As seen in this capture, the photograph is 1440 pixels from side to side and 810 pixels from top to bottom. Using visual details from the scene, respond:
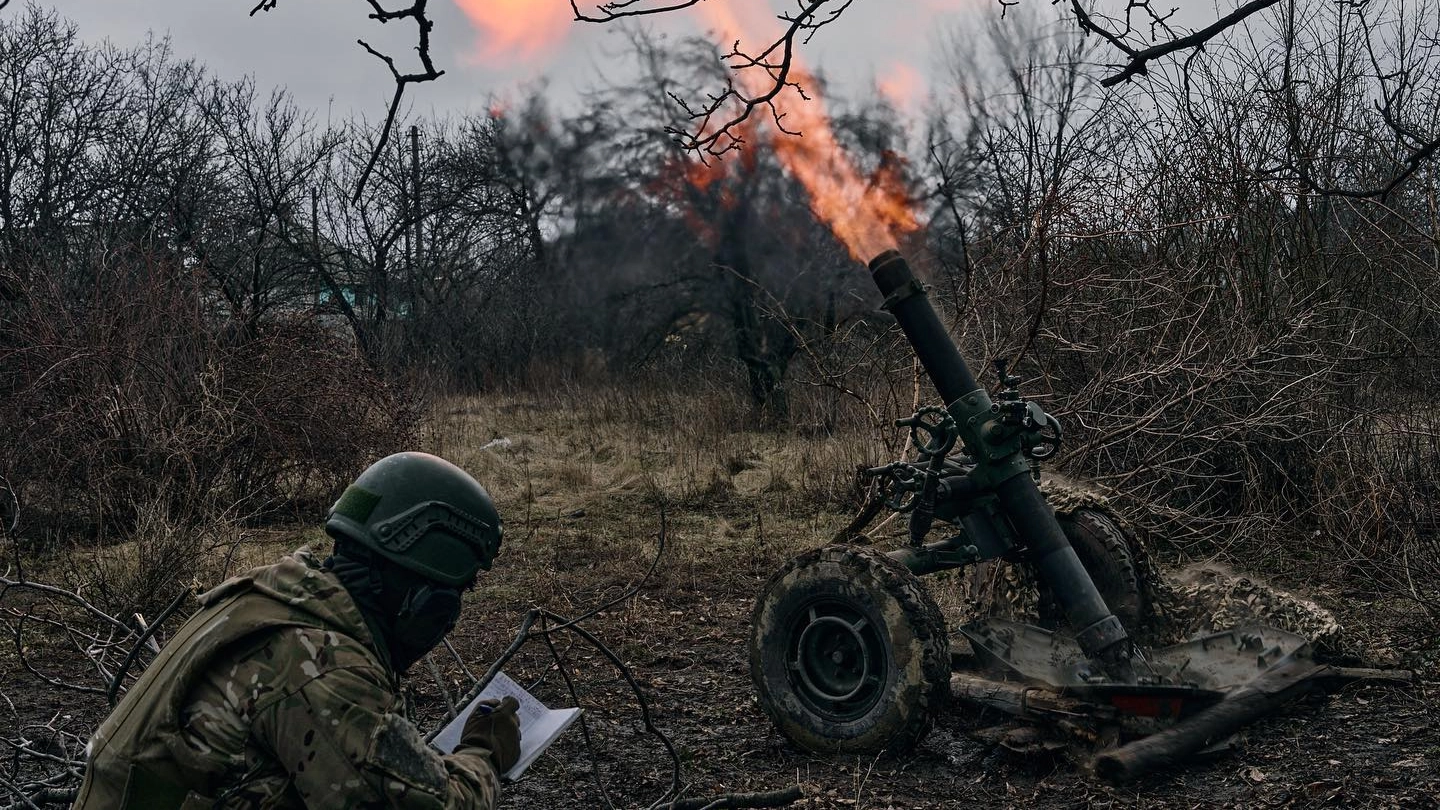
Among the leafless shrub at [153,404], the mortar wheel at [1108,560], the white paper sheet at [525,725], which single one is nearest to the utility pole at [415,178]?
the leafless shrub at [153,404]

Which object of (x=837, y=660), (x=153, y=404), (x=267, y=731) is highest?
(x=153, y=404)

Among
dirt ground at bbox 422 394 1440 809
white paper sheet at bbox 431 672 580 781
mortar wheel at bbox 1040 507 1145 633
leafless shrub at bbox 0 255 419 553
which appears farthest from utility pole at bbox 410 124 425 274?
white paper sheet at bbox 431 672 580 781

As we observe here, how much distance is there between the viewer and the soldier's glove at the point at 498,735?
3.05m

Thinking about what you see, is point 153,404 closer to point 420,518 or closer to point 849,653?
point 849,653

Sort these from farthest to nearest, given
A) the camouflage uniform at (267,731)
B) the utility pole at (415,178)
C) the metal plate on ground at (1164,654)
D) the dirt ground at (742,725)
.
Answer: the utility pole at (415,178) < the metal plate on ground at (1164,654) < the dirt ground at (742,725) < the camouflage uniform at (267,731)

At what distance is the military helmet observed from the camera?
296 centimetres

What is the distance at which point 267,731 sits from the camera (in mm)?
2609

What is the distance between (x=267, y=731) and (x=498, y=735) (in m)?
0.62

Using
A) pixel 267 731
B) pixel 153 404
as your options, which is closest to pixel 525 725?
pixel 267 731

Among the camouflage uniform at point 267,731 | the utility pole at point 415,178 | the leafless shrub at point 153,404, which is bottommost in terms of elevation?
the camouflage uniform at point 267,731

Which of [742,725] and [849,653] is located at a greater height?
[849,653]

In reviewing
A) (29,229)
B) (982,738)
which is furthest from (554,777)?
(29,229)

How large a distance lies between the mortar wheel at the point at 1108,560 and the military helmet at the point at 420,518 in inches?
155

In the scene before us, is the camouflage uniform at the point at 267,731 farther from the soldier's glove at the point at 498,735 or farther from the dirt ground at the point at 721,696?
the dirt ground at the point at 721,696
